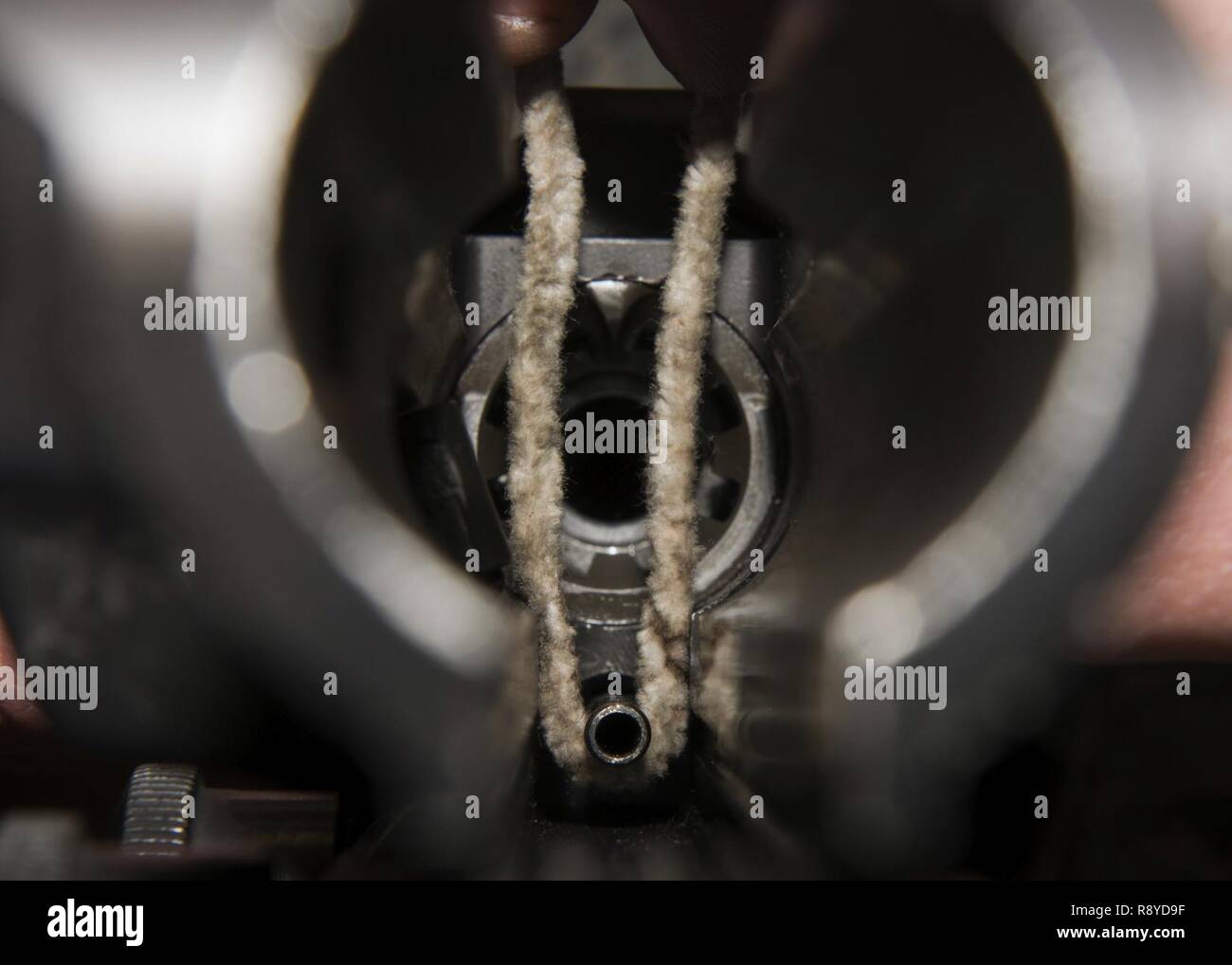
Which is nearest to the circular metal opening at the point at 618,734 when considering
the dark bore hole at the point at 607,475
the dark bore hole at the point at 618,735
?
the dark bore hole at the point at 618,735

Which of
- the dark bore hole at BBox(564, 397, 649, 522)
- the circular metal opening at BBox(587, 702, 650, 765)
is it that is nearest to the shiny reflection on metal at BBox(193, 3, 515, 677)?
the circular metal opening at BBox(587, 702, 650, 765)

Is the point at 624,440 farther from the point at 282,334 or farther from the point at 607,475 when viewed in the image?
the point at 282,334

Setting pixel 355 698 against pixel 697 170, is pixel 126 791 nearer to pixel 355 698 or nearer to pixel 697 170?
pixel 355 698

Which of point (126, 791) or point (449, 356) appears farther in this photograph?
point (449, 356)

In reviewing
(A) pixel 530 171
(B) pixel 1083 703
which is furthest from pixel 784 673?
(A) pixel 530 171

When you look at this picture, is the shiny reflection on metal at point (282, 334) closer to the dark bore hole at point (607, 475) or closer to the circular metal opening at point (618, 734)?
the circular metal opening at point (618, 734)
